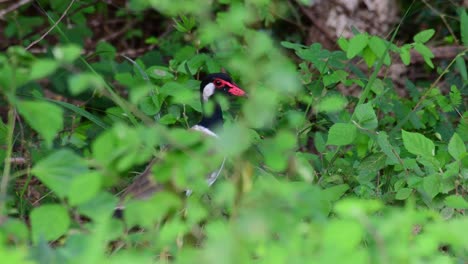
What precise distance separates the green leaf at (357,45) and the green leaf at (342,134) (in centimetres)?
40

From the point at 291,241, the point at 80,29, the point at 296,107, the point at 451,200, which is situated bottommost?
the point at 80,29

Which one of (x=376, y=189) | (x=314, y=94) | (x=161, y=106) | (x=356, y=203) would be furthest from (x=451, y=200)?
(x=161, y=106)

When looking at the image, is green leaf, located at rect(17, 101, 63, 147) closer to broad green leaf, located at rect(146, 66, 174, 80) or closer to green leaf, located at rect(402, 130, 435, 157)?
green leaf, located at rect(402, 130, 435, 157)

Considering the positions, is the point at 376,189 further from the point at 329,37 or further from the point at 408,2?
the point at 408,2

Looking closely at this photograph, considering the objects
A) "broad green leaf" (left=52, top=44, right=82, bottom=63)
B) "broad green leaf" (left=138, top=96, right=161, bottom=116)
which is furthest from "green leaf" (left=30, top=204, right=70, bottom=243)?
"broad green leaf" (left=138, top=96, right=161, bottom=116)

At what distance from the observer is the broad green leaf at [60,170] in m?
2.25

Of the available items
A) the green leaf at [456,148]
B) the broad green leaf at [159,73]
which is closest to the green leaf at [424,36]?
the green leaf at [456,148]

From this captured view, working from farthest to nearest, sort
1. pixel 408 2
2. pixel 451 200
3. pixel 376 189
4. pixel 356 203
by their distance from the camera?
pixel 408 2
pixel 376 189
pixel 451 200
pixel 356 203

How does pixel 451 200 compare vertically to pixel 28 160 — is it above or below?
above

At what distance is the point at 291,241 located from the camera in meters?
2.06

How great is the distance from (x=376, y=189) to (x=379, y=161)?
0.15 metres

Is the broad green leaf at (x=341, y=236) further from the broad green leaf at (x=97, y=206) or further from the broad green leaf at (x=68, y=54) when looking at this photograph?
the broad green leaf at (x=68, y=54)

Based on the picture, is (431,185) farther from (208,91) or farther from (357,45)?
(208,91)

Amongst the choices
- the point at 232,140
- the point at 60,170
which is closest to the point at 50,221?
the point at 60,170
